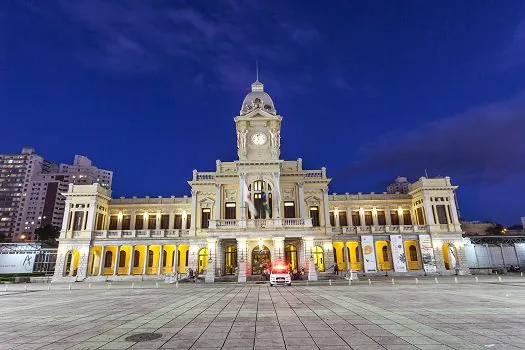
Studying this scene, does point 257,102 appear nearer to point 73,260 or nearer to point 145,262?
point 145,262

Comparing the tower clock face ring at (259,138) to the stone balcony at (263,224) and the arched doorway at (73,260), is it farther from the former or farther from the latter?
the arched doorway at (73,260)

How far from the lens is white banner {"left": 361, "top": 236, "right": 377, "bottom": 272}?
43.3m

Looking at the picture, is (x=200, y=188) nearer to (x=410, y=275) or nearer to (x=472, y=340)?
(x=410, y=275)

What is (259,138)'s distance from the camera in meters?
47.7

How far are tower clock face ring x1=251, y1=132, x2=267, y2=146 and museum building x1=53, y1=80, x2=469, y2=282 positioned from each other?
15 cm

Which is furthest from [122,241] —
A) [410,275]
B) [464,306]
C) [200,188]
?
[464,306]

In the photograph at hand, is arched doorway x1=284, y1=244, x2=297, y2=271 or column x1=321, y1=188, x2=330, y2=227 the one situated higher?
column x1=321, y1=188, x2=330, y2=227

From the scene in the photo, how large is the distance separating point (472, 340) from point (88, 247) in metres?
53.6

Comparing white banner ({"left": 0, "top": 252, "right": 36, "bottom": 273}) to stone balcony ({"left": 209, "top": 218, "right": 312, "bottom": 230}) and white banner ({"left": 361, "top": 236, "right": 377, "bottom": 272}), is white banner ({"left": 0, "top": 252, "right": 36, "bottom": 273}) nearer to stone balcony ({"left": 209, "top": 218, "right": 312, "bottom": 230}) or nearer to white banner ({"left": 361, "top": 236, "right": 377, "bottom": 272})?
stone balcony ({"left": 209, "top": 218, "right": 312, "bottom": 230})

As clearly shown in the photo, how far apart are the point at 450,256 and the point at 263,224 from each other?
104ft

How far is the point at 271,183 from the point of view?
4459cm

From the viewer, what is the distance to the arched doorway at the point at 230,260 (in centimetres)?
4350

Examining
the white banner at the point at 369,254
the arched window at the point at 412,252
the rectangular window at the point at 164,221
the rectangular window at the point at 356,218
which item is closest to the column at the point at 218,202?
the rectangular window at the point at 164,221

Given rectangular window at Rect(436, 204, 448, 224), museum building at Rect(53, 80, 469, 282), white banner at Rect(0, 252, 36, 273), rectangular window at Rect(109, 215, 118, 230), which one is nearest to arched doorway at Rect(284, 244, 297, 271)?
museum building at Rect(53, 80, 469, 282)
